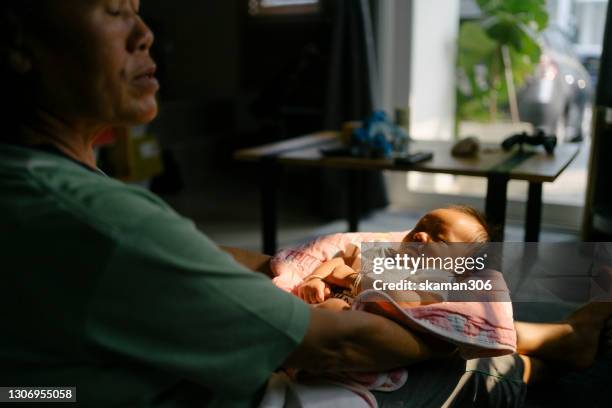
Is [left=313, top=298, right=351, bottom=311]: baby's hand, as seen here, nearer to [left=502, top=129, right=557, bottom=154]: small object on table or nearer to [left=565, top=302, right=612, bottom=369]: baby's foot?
[left=565, top=302, right=612, bottom=369]: baby's foot

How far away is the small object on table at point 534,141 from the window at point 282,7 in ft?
8.02

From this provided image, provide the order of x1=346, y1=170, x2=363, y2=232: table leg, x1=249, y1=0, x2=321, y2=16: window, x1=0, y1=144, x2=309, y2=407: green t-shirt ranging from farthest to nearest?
x1=249, y1=0, x2=321, y2=16: window
x1=346, y1=170, x2=363, y2=232: table leg
x1=0, y1=144, x2=309, y2=407: green t-shirt

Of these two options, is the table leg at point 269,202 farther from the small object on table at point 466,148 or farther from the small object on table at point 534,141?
the small object on table at point 534,141

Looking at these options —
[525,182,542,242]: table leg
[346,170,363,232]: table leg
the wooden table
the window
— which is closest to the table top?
the wooden table

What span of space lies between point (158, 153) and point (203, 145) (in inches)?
41.2

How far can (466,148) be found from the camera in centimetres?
253

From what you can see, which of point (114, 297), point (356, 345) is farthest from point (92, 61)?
point (356, 345)

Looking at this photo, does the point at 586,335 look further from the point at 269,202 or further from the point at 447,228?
the point at 269,202

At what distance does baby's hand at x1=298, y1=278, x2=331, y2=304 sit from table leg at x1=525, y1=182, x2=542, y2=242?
158cm

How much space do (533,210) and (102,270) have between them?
7.37ft

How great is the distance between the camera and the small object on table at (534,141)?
246cm

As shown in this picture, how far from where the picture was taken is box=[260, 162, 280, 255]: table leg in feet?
8.66

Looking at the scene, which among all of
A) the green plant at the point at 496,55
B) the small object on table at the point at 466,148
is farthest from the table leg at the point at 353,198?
the green plant at the point at 496,55

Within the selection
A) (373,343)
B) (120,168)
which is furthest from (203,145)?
(373,343)
